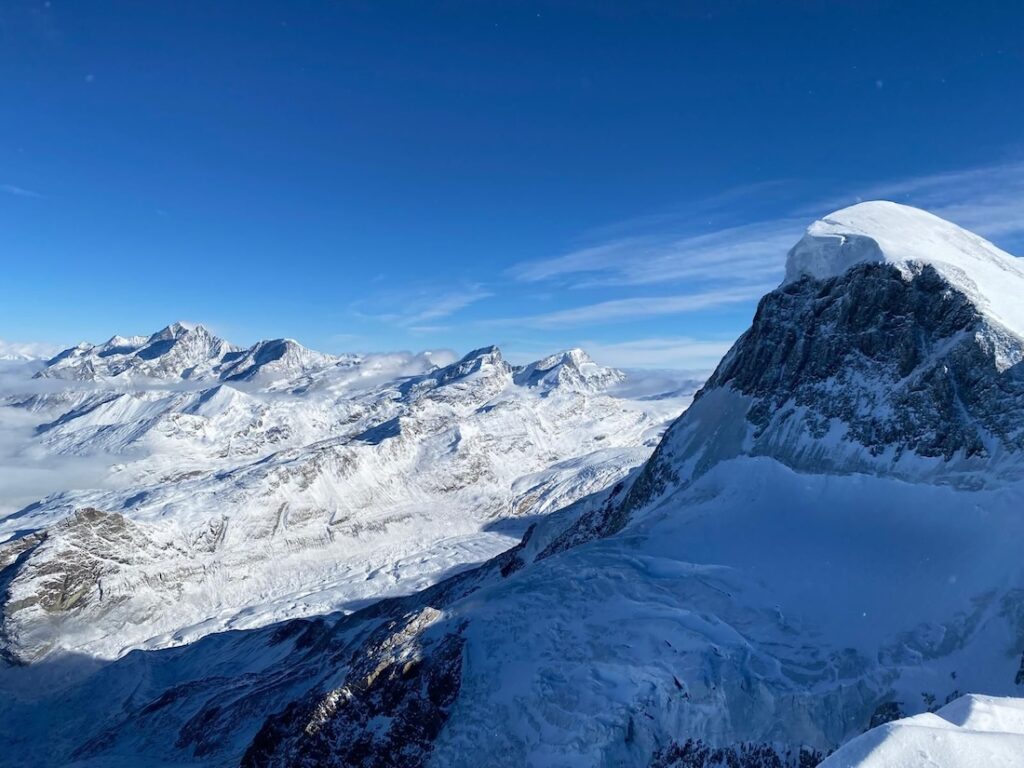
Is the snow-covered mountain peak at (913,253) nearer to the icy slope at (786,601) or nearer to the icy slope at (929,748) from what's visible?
the icy slope at (786,601)

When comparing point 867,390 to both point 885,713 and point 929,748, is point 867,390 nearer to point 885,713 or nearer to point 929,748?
point 885,713

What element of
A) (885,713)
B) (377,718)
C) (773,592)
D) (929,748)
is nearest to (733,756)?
(885,713)

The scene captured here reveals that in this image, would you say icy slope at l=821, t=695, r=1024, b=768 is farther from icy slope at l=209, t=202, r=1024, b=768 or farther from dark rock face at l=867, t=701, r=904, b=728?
dark rock face at l=867, t=701, r=904, b=728

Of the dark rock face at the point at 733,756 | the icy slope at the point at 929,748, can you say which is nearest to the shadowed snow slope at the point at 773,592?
the dark rock face at the point at 733,756

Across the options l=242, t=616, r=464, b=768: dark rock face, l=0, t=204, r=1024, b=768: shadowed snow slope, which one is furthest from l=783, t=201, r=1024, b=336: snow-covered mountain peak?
l=242, t=616, r=464, b=768: dark rock face

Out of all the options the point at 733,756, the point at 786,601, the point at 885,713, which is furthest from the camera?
the point at 786,601
